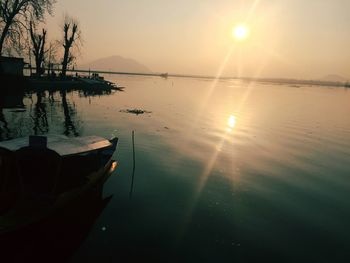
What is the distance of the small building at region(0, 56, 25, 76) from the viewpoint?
4712 centimetres

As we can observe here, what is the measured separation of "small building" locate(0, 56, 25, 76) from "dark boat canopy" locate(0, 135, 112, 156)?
41923 millimetres

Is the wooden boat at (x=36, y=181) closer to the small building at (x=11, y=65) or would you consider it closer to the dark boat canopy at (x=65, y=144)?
the dark boat canopy at (x=65, y=144)

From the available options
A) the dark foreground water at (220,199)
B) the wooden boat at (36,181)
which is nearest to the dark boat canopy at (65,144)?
the wooden boat at (36,181)

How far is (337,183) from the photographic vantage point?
15039 mm

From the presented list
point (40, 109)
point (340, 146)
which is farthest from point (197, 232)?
point (40, 109)

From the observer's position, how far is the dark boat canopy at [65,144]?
35.4 ft

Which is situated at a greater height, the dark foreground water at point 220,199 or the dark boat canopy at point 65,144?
the dark boat canopy at point 65,144

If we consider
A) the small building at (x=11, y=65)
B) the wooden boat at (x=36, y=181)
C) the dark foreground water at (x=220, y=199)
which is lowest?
the dark foreground water at (x=220, y=199)

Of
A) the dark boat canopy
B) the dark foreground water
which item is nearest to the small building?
the dark foreground water

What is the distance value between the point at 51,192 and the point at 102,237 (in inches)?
87.0

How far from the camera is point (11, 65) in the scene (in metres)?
48.0

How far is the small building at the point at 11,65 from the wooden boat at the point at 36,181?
44.2 m

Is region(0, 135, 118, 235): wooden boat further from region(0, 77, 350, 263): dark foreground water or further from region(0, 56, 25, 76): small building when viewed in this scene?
region(0, 56, 25, 76): small building

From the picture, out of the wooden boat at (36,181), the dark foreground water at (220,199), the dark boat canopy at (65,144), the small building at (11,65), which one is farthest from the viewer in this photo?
the small building at (11,65)
